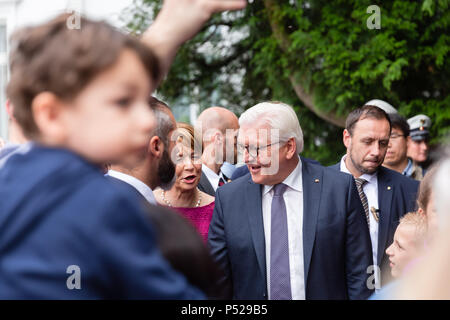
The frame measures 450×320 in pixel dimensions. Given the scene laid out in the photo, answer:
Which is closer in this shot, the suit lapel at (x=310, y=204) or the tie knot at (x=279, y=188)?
the suit lapel at (x=310, y=204)

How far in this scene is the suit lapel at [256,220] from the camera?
9.79 ft

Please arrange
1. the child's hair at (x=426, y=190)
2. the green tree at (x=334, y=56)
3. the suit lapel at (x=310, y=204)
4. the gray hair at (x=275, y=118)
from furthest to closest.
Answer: the green tree at (x=334, y=56) < the gray hair at (x=275, y=118) < the suit lapel at (x=310, y=204) < the child's hair at (x=426, y=190)

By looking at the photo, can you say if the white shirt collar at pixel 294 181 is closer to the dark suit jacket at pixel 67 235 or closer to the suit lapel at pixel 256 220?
the suit lapel at pixel 256 220

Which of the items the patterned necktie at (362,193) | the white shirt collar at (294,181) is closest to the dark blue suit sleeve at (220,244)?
the white shirt collar at (294,181)

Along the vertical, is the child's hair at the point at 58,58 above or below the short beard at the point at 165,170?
below

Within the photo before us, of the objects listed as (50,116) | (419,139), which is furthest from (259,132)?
(419,139)

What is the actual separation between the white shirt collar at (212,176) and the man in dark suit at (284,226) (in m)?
1.38

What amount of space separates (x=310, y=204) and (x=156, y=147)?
119 cm

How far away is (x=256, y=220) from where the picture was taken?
3.06 metres

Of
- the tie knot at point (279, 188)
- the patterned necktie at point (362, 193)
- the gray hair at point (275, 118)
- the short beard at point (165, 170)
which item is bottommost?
the short beard at point (165, 170)

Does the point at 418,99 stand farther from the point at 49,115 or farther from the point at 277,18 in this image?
the point at 49,115

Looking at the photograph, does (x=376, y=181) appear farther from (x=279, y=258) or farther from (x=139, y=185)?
(x=139, y=185)
